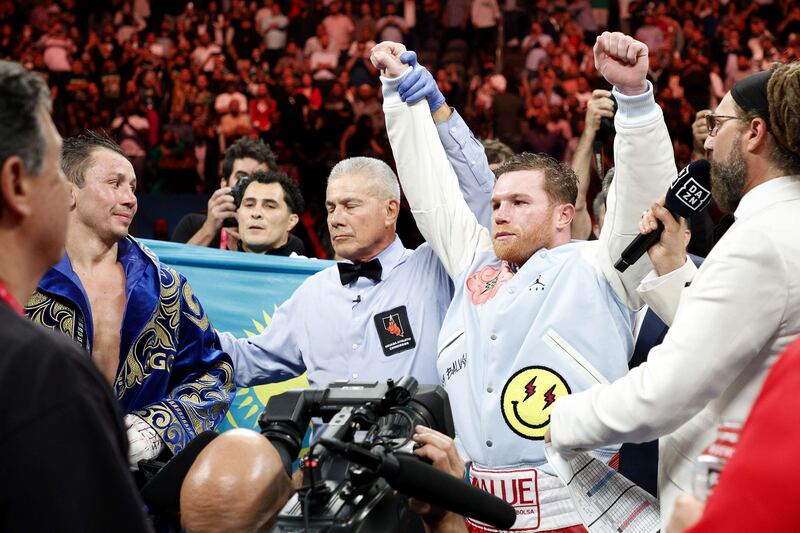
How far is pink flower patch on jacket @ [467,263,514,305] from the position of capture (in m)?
2.85

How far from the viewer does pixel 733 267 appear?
6.08 feet

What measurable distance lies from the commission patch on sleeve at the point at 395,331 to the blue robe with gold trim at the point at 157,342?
20.7 inches

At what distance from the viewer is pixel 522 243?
2.85m

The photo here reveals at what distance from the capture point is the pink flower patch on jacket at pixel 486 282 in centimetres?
285

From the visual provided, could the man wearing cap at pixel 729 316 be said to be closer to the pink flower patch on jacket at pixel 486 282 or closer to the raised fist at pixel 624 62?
the raised fist at pixel 624 62

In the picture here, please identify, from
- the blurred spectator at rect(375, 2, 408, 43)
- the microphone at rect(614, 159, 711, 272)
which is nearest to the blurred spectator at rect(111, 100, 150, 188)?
the blurred spectator at rect(375, 2, 408, 43)

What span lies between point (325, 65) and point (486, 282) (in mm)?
9138

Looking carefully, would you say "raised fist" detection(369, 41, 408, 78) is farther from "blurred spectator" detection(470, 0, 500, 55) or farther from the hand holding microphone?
"blurred spectator" detection(470, 0, 500, 55)

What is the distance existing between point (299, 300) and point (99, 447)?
2327 millimetres

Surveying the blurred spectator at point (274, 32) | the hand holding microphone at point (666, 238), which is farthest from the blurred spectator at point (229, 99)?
the hand holding microphone at point (666, 238)

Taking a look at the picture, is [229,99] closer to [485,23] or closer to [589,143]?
[485,23]

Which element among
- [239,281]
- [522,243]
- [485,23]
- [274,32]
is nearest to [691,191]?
[522,243]

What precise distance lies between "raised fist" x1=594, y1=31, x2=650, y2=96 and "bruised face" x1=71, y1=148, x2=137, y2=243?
152 centimetres

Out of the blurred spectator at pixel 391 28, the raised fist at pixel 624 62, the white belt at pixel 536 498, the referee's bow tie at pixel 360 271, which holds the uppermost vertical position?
the blurred spectator at pixel 391 28
